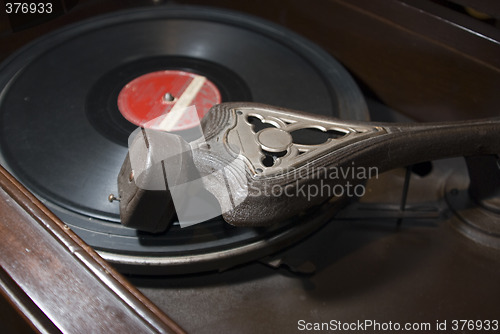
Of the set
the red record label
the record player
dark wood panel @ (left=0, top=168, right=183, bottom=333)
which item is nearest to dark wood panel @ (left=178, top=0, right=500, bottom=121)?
the record player

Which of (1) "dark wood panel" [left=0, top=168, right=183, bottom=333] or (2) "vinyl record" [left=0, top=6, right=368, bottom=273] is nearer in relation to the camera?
Answer: (1) "dark wood panel" [left=0, top=168, right=183, bottom=333]

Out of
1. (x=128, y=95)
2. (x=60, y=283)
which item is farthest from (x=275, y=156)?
(x=128, y=95)

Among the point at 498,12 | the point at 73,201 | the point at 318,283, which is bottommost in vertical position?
the point at 318,283

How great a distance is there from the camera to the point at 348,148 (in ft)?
2.60

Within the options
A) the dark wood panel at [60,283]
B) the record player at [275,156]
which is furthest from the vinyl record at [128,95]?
the dark wood panel at [60,283]

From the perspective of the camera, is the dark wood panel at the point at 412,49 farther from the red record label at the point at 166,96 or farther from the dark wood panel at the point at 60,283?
the dark wood panel at the point at 60,283

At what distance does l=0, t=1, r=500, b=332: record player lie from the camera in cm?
83

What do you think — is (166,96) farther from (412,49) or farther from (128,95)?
(412,49)

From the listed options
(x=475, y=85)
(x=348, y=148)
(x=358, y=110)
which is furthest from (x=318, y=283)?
(x=475, y=85)

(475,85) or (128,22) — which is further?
(128,22)

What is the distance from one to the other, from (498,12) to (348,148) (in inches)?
18.4

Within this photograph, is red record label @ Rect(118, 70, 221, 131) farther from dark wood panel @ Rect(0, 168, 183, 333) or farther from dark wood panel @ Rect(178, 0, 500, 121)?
dark wood panel @ Rect(0, 168, 183, 333)

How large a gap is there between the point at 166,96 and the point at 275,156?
0.40 metres

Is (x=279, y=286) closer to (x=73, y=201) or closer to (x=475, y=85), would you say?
(x=73, y=201)
